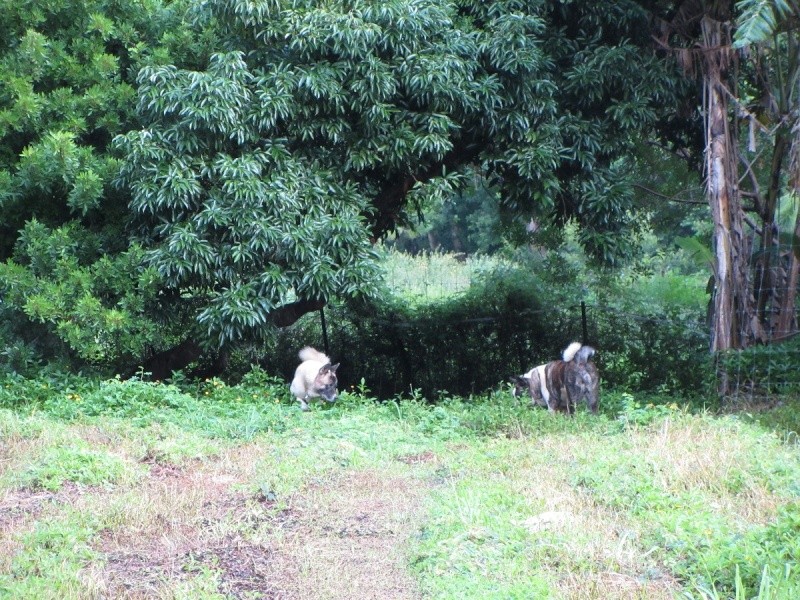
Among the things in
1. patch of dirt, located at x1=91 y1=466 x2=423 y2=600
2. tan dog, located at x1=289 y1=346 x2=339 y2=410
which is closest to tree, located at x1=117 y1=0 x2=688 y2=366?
tan dog, located at x1=289 y1=346 x2=339 y2=410

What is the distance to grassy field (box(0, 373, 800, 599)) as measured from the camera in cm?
545

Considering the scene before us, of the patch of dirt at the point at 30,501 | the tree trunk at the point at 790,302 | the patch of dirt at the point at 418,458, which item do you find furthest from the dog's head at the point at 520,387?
the patch of dirt at the point at 30,501

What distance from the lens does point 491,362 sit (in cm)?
1708

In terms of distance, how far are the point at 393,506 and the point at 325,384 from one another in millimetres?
5751

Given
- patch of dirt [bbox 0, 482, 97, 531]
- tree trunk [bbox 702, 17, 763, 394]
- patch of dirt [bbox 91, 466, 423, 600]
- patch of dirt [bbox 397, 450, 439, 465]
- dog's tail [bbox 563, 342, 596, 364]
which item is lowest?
patch of dirt [bbox 397, 450, 439, 465]

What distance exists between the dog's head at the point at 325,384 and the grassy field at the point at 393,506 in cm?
226

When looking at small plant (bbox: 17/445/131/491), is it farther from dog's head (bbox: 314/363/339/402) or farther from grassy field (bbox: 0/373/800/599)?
dog's head (bbox: 314/363/339/402)

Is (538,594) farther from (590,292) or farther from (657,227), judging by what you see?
(657,227)

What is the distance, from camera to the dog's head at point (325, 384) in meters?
12.7

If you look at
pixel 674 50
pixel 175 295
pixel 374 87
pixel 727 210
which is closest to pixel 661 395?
pixel 727 210

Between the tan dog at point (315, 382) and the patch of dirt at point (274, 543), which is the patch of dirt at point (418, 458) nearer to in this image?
the patch of dirt at point (274, 543)

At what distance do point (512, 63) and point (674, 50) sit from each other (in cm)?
270

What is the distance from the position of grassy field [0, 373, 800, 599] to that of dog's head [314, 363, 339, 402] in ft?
7.41

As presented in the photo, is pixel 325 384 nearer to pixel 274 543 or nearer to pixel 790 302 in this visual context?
pixel 274 543
